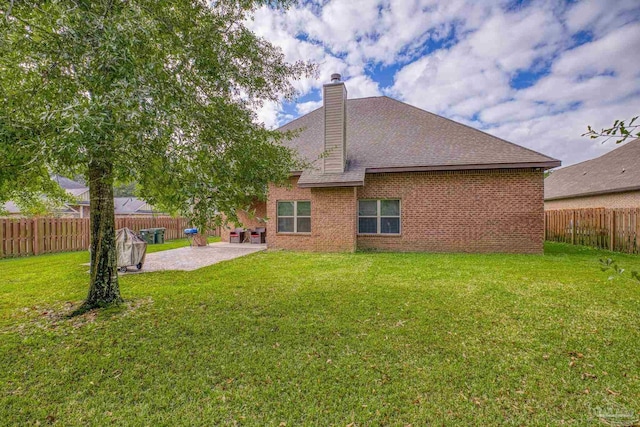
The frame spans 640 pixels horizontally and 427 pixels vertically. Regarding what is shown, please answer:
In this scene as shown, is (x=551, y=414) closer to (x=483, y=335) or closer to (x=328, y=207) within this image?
(x=483, y=335)

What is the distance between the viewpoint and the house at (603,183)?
14.1m

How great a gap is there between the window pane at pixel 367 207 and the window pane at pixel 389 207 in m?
0.22

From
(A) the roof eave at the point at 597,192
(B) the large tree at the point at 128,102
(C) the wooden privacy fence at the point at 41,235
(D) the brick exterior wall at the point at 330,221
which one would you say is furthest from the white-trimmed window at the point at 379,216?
(A) the roof eave at the point at 597,192

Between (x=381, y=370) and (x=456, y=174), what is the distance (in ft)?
30.3

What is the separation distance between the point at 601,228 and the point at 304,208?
11.3m

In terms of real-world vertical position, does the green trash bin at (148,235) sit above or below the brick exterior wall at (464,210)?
below

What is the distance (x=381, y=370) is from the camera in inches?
126

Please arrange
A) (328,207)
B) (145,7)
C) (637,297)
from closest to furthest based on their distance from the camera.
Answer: (145,7), (637,297), (328,207)

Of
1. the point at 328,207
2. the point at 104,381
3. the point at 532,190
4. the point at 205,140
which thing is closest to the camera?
the point at 104,381

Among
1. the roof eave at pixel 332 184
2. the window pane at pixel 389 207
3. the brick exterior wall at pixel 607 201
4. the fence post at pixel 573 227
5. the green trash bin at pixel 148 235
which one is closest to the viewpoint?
the roof eave at pixel 332 184

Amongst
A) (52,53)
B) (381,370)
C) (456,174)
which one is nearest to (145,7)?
(52,53)

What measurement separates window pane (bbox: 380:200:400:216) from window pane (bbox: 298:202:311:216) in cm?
274

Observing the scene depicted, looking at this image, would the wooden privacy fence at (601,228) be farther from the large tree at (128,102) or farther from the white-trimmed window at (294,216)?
the large tree at (128,102)

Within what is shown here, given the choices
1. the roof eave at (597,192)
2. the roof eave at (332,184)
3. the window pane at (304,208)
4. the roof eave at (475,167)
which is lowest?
the window pane at (304,208)
